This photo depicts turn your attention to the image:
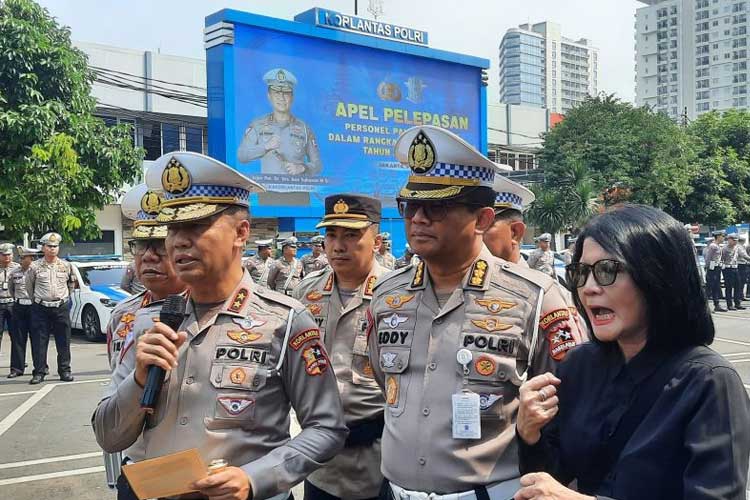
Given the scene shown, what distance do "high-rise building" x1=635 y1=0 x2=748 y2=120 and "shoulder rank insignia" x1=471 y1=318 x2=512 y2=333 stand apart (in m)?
115

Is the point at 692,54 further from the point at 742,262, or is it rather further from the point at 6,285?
the point at 6,285

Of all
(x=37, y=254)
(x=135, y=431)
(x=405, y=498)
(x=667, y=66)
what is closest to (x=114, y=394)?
(x=135, y=431)

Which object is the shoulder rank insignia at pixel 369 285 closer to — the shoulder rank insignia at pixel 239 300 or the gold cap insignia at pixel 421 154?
the gold cap insignia at pixel 421 154

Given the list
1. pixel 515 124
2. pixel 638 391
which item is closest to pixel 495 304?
pixel 638 391

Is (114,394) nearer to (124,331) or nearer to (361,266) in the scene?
(124,331)

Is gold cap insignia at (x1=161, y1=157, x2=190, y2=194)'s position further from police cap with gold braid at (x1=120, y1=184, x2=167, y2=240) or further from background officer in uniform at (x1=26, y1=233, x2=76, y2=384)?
background officer in uniform at (x1=26, y1=233, x2=76, y2=384)

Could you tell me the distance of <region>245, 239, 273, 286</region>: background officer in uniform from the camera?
45.4ft

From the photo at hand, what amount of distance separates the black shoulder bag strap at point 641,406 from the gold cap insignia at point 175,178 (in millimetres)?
1621

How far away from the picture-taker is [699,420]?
1547 mm

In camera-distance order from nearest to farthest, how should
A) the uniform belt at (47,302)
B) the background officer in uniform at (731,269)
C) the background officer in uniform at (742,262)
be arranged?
the uniform belt at (47,302)
the background officer in uniform at (731,269)
the background officer in uniform at (742,262)

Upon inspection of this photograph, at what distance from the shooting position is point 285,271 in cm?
1345

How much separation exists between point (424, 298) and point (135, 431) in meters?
1.09

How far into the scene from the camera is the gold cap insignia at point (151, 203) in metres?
3.46

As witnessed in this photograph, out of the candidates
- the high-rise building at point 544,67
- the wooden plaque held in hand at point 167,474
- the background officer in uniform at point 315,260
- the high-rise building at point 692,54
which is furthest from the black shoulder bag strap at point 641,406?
the high-rise building at point 544,67
